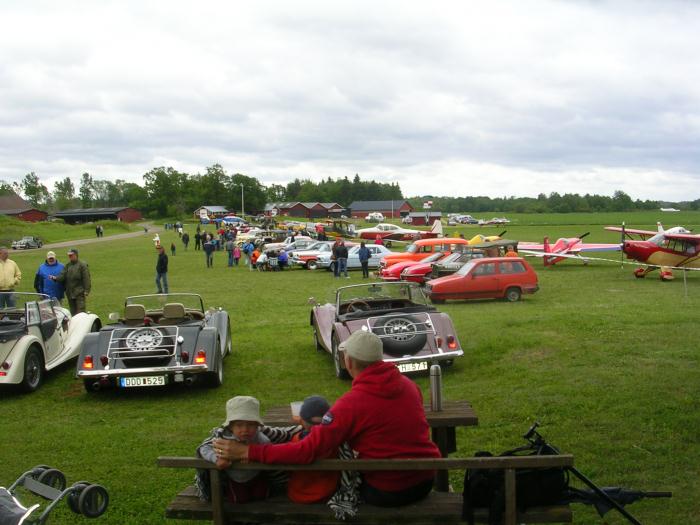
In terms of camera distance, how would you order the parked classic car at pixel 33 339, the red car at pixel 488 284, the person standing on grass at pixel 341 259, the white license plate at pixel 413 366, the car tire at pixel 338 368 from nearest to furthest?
the parked classic car at pixel 33 339, the white license plate at pixel 413 366, the car tire at pixel 338 368, the red car at pixel 488 284, the person standing on grass at pixel 341 259

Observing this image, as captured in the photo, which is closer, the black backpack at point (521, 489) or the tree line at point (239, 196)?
the black backpack at point (521, 489)

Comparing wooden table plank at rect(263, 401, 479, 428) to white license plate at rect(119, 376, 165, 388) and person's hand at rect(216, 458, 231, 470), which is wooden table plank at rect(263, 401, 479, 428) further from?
white license plate at rect(119, 376, 165, 388)

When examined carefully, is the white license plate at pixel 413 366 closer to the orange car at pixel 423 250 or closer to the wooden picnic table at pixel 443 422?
the wooden picnic table at pixel 443 422

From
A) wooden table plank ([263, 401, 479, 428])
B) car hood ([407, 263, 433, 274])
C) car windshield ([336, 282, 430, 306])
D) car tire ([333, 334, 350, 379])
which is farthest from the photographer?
car hood ([407, 263, 433, 274])

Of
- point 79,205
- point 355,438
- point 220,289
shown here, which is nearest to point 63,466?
point 355,438

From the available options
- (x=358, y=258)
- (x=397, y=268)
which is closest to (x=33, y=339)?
(x=397, y=268)

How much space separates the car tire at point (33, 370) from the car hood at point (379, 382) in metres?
7.03

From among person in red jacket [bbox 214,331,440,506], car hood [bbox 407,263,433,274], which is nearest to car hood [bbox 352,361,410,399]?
person in red jacket [bbox 214,331,440,506]

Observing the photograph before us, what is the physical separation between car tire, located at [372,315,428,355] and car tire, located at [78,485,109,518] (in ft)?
19.8

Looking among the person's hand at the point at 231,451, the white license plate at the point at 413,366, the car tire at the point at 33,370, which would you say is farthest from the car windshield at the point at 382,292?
the person's hand at the point at 231,451

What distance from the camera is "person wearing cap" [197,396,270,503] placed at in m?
3.65

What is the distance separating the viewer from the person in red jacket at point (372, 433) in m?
3.58

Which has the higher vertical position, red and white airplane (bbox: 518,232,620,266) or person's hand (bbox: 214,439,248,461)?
person's hand (bbox: 214,439,248,461)

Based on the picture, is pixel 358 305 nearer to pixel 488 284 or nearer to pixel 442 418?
pixel 442 418
